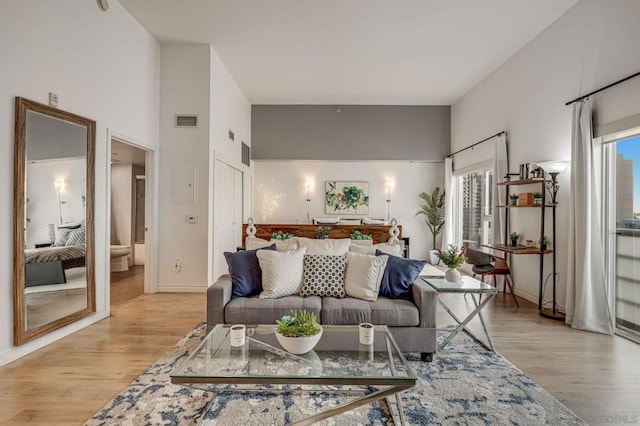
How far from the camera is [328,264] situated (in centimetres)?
301

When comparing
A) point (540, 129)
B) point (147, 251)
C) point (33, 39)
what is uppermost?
point (33, 39)

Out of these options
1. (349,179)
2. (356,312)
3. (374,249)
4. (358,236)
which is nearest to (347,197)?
(349,179)

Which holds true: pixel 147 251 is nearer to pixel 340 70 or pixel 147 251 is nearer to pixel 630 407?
pixel 340 70

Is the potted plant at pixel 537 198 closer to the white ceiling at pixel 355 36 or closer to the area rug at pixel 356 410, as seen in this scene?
the white ceiling at pixel 355 36

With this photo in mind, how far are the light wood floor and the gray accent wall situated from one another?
4.68m

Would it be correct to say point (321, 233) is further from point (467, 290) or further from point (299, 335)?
point (299, 335)

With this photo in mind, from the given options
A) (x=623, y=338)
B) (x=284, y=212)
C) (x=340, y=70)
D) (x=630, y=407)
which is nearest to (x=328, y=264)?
(x=630, y=407)

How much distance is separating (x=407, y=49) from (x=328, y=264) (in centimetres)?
371

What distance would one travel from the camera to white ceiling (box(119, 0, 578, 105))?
3.91 meters

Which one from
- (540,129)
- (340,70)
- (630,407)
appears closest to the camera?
(630,407)

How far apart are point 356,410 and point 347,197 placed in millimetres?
6265

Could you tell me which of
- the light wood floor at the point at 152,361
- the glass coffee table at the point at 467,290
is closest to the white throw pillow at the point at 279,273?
the light wood floor at the point at 152,361

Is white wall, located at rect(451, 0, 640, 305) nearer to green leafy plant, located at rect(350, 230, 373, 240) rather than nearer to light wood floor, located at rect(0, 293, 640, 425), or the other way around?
light wood floor, located at rect(0, 293, 640, 425)

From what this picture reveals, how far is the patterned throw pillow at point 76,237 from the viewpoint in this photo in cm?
329
